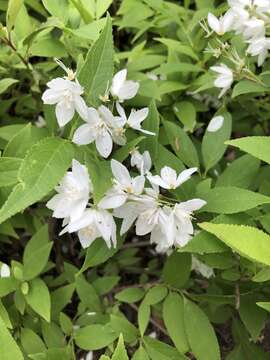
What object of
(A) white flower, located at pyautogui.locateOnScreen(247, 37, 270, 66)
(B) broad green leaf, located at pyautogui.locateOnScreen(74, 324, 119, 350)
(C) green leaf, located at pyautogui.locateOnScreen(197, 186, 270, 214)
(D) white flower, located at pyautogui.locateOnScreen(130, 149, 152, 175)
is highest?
(A) white flower, located at pyautogui.locateOnScreen(247, 37, 270, 66)

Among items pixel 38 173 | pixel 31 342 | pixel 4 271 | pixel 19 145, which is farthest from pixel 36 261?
pixel 38 173

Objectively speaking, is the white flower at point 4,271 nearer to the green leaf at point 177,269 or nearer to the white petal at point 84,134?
the green leaf at point 177,269

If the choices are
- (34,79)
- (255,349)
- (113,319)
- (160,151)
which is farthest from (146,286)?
(34,79)

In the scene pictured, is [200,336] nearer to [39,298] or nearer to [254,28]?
[39,298]

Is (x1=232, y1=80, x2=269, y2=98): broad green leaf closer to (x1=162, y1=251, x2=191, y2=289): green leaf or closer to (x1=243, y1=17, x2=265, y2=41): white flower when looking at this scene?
(x1=243, y1=17, x2=265, y2=41): white flower

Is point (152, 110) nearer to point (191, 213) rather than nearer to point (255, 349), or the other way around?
point (191, 213)

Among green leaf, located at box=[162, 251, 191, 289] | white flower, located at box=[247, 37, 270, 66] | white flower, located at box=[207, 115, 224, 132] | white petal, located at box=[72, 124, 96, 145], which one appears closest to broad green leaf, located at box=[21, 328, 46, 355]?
green leaf, located at box=[162, 251, 191, 289]
